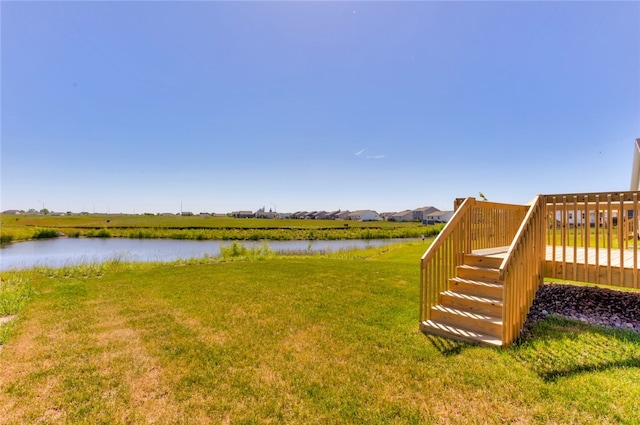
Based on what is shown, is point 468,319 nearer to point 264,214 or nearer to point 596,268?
point 596,268

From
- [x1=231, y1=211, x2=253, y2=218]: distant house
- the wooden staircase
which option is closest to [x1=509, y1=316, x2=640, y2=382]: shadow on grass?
the wooden staircase

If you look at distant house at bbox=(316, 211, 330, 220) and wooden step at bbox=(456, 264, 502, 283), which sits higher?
distant house at bbox=(316, 211, 330, 220)

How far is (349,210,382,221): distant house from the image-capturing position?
86625 millimetres

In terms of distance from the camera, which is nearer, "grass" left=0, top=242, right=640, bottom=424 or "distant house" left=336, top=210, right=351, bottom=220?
"grass" left=0, top=242, right=640, bottom=424

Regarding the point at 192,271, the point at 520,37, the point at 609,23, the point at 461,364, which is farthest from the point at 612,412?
the point at 609,23

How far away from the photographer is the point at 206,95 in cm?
1152

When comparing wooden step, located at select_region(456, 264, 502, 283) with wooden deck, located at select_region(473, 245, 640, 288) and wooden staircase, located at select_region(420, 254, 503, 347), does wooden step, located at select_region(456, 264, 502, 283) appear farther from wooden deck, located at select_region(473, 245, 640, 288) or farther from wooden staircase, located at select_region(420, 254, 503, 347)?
wooden deck, located at select_region(473, 245, 640, 288)

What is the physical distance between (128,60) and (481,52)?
458 inches

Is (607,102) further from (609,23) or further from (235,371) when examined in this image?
(235,371)

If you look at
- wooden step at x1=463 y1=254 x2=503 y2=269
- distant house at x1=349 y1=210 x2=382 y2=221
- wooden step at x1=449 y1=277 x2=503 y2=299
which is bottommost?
wooden step at x1=449 y1=277 x2=503 y2=299

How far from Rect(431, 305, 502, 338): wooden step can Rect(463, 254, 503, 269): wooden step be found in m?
1.06

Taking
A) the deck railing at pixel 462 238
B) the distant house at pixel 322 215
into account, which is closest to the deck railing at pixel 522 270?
the deck railing at pixel 462 238

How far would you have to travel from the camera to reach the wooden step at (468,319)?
12.0 ft

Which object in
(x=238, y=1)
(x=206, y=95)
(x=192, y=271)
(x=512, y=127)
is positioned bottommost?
(x=192, y=271)
